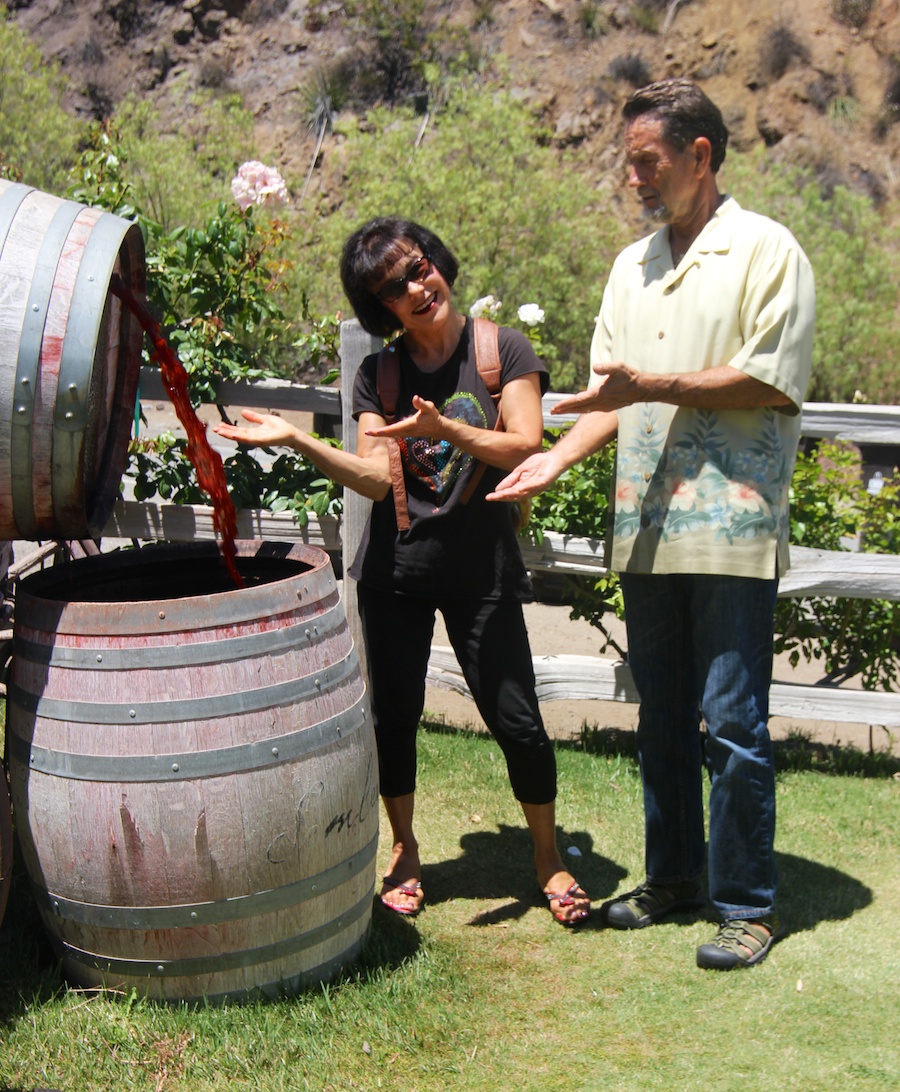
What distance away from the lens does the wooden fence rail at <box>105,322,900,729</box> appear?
14.3 feet

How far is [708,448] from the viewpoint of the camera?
2904mm

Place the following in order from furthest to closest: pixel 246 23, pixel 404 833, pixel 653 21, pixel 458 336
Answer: pixel 246 23
pixel 653 21
pixel 404 833
pixel 458 336

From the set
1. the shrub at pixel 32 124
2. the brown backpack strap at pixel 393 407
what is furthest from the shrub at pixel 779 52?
the brown backpack strap at pixel 393 407

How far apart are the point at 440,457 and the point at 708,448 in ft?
2.38

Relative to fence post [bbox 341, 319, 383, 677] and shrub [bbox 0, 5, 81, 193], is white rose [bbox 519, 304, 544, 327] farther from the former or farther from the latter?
shrub [bbox 0, 5, 81, 193]

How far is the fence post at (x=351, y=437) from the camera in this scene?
421 cm

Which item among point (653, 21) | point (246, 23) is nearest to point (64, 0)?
point (246, 23)

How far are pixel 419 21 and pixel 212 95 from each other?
6834 millimetres

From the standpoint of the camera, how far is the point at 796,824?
3.98 m

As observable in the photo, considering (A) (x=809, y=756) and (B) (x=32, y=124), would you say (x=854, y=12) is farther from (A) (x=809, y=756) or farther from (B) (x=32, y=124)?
(A) (x=809, y=756)

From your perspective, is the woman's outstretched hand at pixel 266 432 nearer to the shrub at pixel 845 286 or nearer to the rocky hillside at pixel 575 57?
the shrub at pixel 845 286

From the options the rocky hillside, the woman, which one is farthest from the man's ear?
the rocky hillside

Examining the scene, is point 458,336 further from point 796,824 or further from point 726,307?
point 796,824

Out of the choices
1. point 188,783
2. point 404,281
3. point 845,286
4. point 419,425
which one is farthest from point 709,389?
point 845,286
